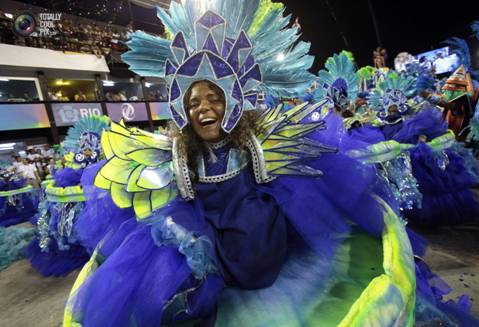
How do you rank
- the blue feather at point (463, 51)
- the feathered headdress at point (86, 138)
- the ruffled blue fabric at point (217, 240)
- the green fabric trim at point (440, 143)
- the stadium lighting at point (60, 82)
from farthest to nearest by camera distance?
the stadium lighting at point (60, 82) → the blue feather at point (463, 51) → the feathered headdress at point (86, 138) → the green fabric trim at point (440, 143) → the ruffled blue fabric at point (217, 240)

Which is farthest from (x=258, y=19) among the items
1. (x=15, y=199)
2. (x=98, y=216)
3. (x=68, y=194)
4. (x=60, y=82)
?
(x=60, y=82)

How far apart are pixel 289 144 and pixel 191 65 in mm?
472

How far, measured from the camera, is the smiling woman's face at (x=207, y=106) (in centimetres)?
117

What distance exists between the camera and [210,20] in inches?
44.5

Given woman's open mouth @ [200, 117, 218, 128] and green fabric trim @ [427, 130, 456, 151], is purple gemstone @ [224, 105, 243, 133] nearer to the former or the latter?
woman's open mouth @ [200, 117, 218, 128]

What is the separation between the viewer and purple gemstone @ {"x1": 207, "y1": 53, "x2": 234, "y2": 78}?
1122 millimetres

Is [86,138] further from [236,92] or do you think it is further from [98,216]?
[236,92]

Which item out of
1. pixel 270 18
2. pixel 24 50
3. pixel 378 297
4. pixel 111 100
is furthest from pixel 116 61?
pixel 378 297

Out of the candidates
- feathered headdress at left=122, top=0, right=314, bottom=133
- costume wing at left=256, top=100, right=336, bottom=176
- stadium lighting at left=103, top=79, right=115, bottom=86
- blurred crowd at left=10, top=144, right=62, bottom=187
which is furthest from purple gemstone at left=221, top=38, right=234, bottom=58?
stadium lighting at left=103, top=79, right=115, bottom=86

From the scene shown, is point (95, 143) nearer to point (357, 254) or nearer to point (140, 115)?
point (357, 254)

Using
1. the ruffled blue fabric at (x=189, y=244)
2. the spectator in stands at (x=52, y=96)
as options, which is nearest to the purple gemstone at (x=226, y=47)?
the ruffled blue fabric at (x=189, y=244)

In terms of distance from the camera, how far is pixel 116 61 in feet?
46.5

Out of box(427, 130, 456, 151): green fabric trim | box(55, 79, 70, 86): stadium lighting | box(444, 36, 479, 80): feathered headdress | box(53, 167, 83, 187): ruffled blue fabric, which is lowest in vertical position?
box(427, 130, 456, 151): green fabric trim

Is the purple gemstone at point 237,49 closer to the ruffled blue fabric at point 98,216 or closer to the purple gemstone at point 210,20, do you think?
the purple gemstone at point 210,20
